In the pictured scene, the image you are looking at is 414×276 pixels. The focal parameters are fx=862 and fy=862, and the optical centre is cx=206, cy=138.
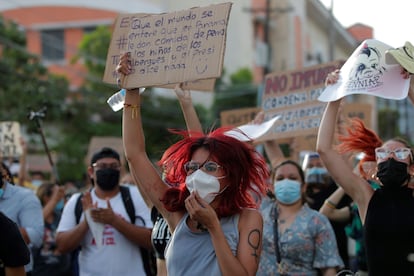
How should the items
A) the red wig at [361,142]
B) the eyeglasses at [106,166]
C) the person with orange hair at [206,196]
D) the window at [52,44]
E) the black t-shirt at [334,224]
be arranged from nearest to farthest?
the person with orange hair at [206,196] < the red wig at [361,142] < the eyeglasses at [106,166] < the black t-shirt at [334,224] < the window at [52,44]

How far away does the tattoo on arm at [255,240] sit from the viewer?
402cm

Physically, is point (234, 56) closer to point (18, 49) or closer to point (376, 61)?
point (18, 49)

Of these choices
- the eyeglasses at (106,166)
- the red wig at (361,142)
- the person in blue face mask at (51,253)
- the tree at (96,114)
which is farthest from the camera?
the tree at (96,114)

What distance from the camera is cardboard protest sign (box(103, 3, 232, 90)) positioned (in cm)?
435

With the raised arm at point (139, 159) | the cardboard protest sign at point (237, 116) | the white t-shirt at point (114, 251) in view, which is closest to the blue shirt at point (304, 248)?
the white t-shirt at point (114, 251)

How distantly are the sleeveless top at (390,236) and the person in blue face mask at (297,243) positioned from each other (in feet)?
3.98

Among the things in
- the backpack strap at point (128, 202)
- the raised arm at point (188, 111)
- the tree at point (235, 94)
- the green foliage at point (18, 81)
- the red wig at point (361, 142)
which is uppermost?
the tree at point (235, 94)

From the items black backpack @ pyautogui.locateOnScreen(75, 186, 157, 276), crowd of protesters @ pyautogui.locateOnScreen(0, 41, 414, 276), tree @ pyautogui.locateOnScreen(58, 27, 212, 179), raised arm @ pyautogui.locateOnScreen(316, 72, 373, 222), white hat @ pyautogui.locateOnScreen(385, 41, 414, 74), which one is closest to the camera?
crowd of protesters @ pyautogui.locateOnScreen(0, 41, 414, 276)

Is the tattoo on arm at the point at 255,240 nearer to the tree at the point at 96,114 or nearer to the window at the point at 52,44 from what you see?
the tree at the point at 96,114

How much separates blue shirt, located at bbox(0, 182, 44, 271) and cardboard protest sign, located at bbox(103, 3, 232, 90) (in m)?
2.23

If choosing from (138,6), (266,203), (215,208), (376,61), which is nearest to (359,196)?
(376,61)

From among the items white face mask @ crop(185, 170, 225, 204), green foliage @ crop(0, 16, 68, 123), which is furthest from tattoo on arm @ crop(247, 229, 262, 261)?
green foliage @ crop(0, 16, 68, 123)

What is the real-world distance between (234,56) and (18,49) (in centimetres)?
2101

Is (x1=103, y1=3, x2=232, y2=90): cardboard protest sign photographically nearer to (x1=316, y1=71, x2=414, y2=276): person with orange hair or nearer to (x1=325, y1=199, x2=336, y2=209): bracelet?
(x1=316, y1=71, x2=414, y2=276): person with orange hair
